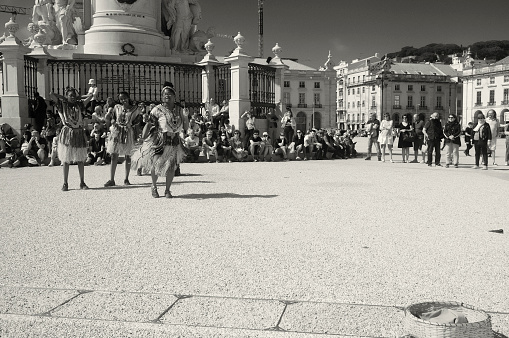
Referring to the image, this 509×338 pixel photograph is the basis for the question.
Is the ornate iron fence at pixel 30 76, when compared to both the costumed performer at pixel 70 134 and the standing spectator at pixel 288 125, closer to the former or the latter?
the standing spectator at pixel 288 125

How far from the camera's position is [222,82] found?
2378 cm

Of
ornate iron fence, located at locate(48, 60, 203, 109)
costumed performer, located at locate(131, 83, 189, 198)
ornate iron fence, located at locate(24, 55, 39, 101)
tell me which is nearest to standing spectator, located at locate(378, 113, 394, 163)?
ornate iron fence, located at locate(48, 60, 203, 109)

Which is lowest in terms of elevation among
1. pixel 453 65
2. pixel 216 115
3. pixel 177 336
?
pixel 177 336

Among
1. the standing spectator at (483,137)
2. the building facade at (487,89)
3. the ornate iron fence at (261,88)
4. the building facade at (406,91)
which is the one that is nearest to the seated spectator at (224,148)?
the ornate iron fence at (261,88)

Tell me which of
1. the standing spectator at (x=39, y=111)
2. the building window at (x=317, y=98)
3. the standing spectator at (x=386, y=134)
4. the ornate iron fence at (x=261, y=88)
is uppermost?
the building window at (x=317, y=98)

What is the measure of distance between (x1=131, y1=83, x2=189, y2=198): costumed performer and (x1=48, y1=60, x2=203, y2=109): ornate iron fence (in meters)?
12.7

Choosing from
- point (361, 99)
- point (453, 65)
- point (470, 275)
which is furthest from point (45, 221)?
point (453, 65)

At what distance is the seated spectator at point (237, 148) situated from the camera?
1925cm

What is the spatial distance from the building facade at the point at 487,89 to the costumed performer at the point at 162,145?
279 feet

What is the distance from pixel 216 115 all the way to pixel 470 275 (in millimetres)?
17643

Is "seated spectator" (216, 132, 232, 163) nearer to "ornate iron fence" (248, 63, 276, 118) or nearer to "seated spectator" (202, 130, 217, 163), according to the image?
"seated spectator" (202, 130, 217, 163)

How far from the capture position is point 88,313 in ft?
13.1

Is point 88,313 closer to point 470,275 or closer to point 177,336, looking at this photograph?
point 177,336

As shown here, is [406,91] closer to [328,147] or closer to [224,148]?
[328,147]
